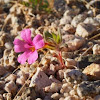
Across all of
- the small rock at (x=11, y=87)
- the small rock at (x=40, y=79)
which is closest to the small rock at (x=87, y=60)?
the small rock at (x=40, y=79)

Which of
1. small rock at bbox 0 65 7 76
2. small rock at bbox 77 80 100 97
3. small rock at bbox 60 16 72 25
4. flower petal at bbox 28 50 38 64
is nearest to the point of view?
small rock at bbox 77 80 100 97

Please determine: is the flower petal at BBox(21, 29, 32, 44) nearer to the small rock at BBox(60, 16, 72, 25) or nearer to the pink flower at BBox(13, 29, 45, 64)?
the pink flower at BBox(13, 29, 45, 64)

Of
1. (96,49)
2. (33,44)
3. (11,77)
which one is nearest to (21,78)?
(11,77)

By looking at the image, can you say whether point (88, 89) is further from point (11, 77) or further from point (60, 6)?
point (60, 6)

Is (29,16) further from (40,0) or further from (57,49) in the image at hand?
(57,49)

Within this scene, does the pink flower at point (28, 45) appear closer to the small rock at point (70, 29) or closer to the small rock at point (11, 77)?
the small rock at point (11, 77)

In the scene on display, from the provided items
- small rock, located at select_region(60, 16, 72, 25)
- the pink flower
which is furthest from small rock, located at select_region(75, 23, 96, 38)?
the pink flower

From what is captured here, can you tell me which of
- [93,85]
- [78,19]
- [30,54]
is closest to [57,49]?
[30,54]
